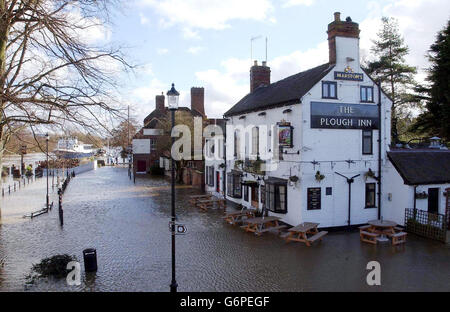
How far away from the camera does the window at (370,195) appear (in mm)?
18016

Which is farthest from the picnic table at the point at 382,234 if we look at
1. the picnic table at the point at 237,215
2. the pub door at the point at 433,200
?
the picnic table at the point at 237,215

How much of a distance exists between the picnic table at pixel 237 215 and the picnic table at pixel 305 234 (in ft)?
11.5

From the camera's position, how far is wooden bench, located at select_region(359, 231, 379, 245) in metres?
14.9

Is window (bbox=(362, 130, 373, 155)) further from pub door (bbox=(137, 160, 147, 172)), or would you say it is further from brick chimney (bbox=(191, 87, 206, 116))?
pub door (bbox=(137, 160, 147, 172))

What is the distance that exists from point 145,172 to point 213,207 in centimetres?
3013

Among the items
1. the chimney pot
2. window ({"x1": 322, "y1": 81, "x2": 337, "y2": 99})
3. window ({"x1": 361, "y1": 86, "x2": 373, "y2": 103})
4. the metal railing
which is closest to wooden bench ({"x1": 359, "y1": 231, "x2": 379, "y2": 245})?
the metal railing

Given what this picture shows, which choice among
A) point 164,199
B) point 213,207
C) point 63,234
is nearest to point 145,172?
point 164,199

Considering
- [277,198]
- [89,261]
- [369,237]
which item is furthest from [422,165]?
[89,261]

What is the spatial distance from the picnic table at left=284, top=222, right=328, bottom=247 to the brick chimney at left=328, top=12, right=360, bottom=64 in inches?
320

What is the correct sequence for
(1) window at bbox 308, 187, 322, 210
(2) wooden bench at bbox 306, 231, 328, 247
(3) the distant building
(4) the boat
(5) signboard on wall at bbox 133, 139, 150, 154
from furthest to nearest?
(5) signboard on wall at bbox 133, 139, 150, 154 < (3) the distant building < (1) window at bbox 308, 187, 322, 210 < (2) wooden bench at bbox 306, 231, 328, 247 < (4) the boat

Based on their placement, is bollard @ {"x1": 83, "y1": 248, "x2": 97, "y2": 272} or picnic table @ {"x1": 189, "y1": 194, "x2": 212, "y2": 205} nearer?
bollard @ {"x1": 83, "y1": 248, "x2": 97, "y2": 272}

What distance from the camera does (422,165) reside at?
18000 millimetres

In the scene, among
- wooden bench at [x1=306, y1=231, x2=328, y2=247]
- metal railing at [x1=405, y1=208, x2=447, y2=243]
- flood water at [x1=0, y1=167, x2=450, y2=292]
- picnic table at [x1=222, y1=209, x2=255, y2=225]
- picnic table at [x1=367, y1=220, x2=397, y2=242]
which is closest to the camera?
flood water at [x1=0, y1=167, x2=450, y2=292]

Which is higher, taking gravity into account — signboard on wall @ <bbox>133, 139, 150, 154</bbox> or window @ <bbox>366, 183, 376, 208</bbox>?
signboard on wall @ <bbox>133, 139, 150, 154</bbox>
